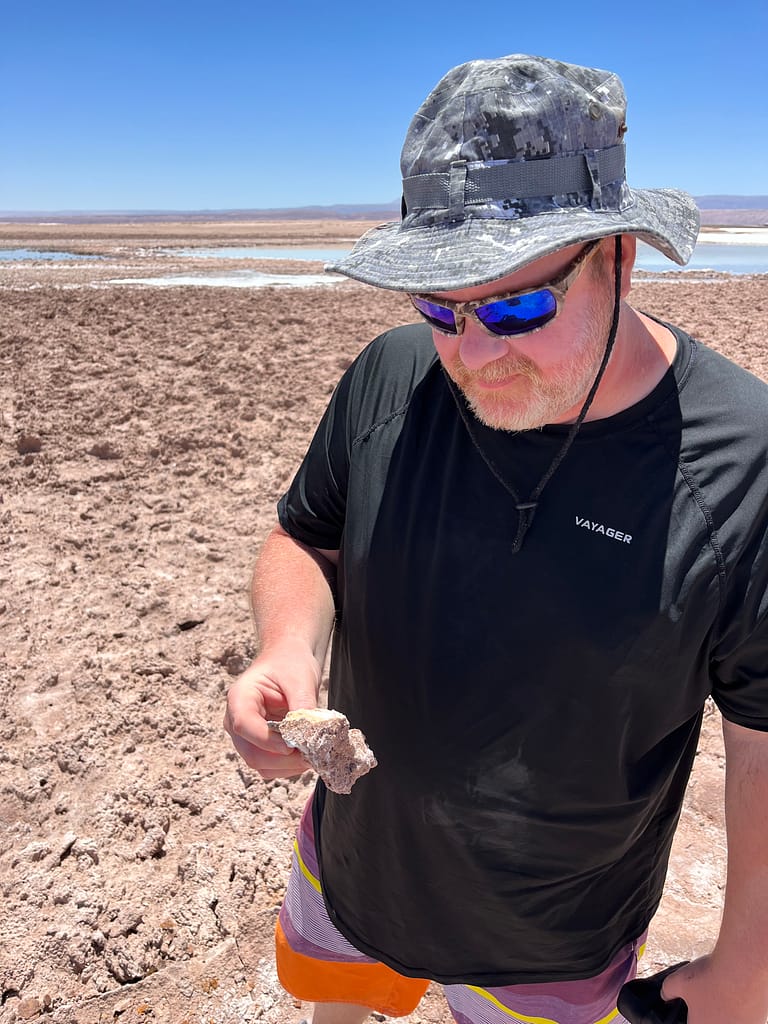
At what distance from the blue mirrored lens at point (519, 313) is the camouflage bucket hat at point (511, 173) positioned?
9 cm

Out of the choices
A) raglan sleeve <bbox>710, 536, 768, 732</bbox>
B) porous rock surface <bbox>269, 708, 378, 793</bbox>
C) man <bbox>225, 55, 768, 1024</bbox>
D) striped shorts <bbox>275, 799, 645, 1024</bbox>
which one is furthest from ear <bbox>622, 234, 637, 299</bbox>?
striped shorts <bbox>275, 799, 645, 1024</bbox>

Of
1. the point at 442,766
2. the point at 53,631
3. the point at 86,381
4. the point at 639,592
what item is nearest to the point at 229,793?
the point at 53,631

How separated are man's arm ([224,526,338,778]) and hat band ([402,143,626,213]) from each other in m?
0.78

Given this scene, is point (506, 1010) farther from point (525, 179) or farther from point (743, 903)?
point (525, 179)

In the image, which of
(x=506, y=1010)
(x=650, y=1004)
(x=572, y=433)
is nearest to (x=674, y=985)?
(x=650, y=1004)

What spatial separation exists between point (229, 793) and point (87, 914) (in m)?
0.66

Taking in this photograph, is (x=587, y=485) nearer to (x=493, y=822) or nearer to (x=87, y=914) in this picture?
(x=493, y=822)

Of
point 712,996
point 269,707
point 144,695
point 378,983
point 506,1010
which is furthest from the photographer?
point 144,695

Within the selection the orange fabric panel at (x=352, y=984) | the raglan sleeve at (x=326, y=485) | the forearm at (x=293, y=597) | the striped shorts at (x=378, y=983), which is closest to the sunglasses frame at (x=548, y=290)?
the raglan sleeve at (x=326, y=485)

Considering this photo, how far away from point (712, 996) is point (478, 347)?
1.11 meters

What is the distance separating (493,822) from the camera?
139cm

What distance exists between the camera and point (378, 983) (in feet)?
5.70

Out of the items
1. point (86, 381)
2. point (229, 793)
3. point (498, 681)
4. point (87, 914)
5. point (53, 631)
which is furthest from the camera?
point (86, 381)

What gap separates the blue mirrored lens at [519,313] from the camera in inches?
47.5
